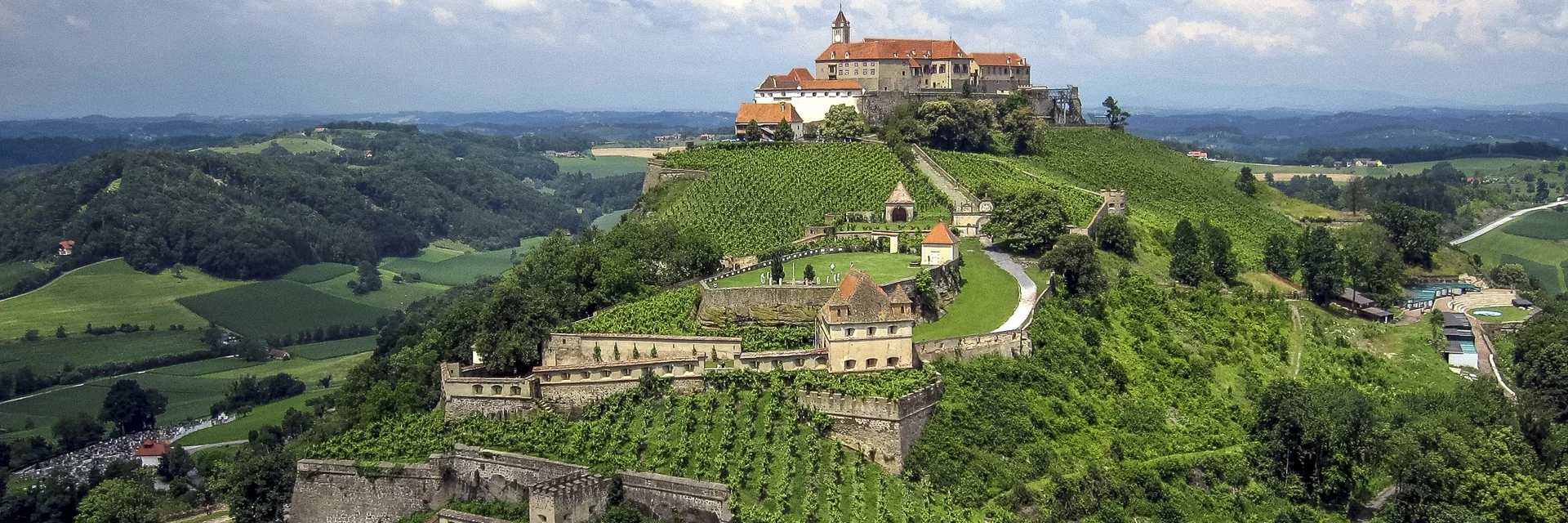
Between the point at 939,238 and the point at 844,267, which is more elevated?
the point at 939,238

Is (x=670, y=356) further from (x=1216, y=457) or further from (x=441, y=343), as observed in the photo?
(x=1216, y=457)

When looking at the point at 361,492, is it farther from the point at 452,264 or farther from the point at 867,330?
the point at 452,264

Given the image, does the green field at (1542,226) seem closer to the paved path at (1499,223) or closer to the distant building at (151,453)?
the paved path at (1499,223)

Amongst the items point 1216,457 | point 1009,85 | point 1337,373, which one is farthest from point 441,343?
point 1009,85

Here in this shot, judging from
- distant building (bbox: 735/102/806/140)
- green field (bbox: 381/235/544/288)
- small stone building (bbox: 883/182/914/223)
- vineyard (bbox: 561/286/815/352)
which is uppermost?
distant building (bbox: 735/102/806/140)

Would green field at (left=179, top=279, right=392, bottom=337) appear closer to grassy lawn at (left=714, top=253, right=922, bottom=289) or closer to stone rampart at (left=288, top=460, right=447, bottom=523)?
grassy lawn at (left=714, top=253, right=922, bottom=289)

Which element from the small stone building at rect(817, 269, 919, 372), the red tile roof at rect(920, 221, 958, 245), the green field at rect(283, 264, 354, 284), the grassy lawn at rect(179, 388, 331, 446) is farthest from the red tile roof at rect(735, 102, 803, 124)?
the green field at rect(283, 264, 354, 284)

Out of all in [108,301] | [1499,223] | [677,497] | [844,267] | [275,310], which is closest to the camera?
[677,497]

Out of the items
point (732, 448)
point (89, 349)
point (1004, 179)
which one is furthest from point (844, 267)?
point (89, 349)

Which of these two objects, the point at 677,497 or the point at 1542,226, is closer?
the point at 677,497
